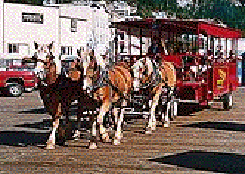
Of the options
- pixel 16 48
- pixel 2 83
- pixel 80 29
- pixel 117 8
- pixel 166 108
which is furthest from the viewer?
pixel 117 8

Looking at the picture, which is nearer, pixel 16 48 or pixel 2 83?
pixel 2 83

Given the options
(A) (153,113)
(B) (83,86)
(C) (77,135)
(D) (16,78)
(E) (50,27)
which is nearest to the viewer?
(B) (83,86)

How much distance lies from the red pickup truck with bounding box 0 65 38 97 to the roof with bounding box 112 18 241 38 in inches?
544

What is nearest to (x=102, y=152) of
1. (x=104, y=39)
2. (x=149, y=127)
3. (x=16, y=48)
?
(x=149, y=127)

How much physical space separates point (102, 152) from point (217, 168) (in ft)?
8.62

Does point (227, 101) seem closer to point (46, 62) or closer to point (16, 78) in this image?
point (46, 62)

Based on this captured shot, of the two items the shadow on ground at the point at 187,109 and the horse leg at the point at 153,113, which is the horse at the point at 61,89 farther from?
the shadow on ground at the point at 187,109

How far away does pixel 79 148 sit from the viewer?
13031 millimetres

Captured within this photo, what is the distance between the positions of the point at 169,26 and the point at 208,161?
344 inches

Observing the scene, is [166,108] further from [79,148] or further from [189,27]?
[79,148]

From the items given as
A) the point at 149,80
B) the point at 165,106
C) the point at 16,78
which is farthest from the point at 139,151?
the point at 16,78

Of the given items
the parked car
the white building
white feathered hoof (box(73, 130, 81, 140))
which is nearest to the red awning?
white feathered hoof (box(73, 130, 81, 140))

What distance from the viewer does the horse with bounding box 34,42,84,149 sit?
1286 cm

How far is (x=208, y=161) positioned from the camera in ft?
37.7
